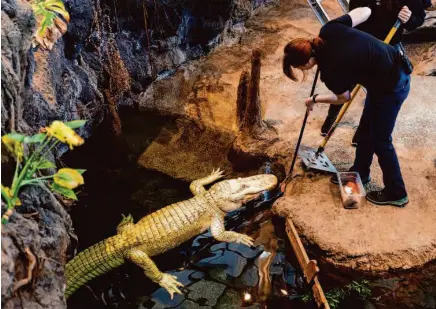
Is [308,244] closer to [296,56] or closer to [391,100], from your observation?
[391,100]

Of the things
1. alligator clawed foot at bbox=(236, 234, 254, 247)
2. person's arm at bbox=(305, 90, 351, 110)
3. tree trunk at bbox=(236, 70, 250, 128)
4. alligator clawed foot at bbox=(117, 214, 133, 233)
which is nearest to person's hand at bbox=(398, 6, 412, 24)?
person's arm at bbox=(305, 90, 351, 110)

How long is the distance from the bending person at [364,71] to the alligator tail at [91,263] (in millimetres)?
2750

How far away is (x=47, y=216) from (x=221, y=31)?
6.55 m

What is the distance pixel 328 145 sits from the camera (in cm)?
555

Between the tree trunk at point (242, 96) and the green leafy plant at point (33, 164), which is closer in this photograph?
the green leafy plant at point (33, 164)

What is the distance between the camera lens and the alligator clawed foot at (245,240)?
458 cm

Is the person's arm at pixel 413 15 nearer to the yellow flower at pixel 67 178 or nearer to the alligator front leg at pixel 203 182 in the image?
the alligator front leg at pixel 203 182

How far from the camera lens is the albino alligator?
167 inches

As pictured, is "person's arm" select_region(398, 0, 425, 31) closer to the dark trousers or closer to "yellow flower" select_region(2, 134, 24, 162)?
the dark trousers

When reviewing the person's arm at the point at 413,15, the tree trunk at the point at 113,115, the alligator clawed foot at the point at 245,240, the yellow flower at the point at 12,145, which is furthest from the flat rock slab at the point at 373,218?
the yellow flower at the point at 12,145

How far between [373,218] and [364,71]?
5.88 feet

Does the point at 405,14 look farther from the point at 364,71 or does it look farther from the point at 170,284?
the point at 170,284

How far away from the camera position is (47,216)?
315 cm

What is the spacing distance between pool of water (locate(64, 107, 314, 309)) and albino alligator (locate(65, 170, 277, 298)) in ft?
0.47
